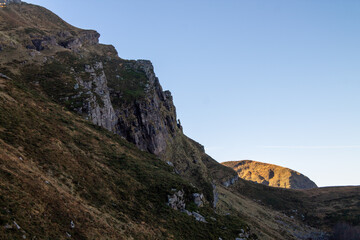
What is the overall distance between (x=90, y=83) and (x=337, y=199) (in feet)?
626

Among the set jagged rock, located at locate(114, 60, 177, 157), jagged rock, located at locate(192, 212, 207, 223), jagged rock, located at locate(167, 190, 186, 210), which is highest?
jagged rock, located at locate(114, 60, 177, 157)

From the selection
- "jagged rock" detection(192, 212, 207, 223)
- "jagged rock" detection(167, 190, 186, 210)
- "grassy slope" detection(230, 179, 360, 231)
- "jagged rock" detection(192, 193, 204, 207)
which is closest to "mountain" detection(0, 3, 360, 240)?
"jagged rock" detection(192, 212, 207, 223)

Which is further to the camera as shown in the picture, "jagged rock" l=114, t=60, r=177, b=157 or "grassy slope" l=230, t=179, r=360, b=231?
"grassy slope" l=230, t=179, r=360, b=231

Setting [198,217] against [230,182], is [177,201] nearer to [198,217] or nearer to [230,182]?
[198,217]

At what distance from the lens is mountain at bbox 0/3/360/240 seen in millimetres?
23516

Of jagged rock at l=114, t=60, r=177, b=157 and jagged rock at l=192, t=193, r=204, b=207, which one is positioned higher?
jagged rock at l=114, t=60, r=177, b=157

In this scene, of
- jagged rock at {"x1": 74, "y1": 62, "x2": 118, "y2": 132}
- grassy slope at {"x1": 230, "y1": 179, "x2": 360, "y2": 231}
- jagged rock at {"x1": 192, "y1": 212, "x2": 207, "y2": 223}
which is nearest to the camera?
jagged rock at {"x1": 192, "y1": 212, "x2": 207, "y2": 223}

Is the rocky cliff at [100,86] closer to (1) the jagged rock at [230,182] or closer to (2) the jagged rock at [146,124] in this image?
(2) the jagged rock at [146,124]

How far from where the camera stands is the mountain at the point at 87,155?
2352 cm

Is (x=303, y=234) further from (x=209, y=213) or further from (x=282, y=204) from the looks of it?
(x=209, y=213)

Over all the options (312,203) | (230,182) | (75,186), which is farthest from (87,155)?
(312,203)

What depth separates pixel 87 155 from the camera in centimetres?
4100

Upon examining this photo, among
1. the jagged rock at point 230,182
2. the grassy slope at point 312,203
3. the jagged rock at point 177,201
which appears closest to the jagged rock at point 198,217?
the jagged rock at point 177,201

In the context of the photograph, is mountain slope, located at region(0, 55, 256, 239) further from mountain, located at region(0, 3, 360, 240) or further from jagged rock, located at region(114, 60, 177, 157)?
jagged rock, located at region(114, 60, 177, 157)
